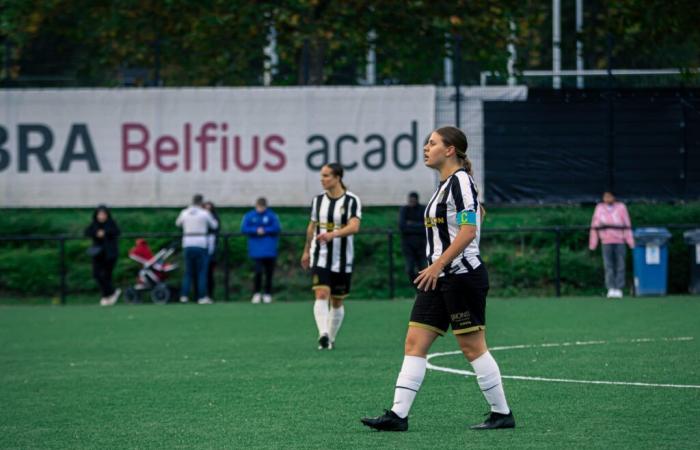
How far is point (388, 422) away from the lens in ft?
28.1

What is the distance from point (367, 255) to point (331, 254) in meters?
11.1

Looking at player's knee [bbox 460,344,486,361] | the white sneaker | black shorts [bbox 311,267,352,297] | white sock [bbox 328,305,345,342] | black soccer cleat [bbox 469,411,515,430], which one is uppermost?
black shorts [bbox 311,267,352,297]

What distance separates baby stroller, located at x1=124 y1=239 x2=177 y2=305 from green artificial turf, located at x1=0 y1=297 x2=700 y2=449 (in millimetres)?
4713

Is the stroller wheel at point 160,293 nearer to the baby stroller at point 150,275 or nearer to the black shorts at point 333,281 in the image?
the baby stroller at point 150,275

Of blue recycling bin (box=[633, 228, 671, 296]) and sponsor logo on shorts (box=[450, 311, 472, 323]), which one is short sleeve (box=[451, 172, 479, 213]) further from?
blue recycling bin (box=[633, 228, 671, 296])

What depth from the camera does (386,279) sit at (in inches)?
995

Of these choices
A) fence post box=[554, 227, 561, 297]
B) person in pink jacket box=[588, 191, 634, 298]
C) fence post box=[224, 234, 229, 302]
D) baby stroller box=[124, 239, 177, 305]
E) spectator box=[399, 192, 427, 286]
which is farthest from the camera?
fence post box=[224, 234, 229, 302]

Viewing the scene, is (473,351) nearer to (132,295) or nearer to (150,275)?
(150,275)

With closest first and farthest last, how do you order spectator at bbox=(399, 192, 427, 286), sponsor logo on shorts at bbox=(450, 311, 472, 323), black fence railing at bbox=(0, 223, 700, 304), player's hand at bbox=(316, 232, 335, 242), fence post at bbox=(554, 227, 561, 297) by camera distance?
sponsor logo on shorts at bbox=(450, 311, 472, 323)
player's hand at bbox=(316, 232, 335, 242)
fence post at bbox=(554, 227, 561, 297)
black fence railing at bbox=(0, 223, 700, 304)
spectator at bbox=(399, 192, 427, 286)

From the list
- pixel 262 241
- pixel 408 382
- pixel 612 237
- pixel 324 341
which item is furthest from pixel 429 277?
pixel 262 241

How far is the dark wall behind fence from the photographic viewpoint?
25000 millimetres

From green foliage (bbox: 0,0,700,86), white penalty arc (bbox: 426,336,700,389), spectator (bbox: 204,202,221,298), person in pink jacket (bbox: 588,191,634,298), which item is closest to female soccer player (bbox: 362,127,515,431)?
white penalty arc (bbox: 426,336,700,389)

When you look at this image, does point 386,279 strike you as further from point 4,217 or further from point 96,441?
point 96,441

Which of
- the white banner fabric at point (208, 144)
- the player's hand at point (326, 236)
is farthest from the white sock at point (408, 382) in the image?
the white banner fabric at point (208, 144)
